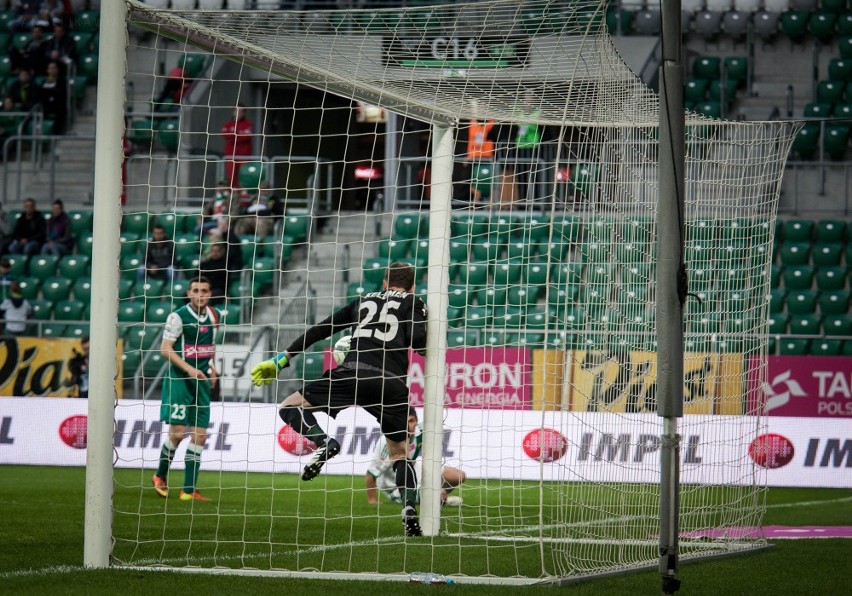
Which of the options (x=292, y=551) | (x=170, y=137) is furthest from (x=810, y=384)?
(x=170, y=137)

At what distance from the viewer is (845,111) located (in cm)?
1931

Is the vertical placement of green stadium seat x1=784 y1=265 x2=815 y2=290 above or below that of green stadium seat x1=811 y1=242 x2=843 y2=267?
below

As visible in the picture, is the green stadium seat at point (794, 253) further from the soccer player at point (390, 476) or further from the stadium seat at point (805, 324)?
the soccer player at point (390, 476)

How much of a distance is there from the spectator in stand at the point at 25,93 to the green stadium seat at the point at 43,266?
3.42 meters

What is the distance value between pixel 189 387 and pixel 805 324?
9774mm

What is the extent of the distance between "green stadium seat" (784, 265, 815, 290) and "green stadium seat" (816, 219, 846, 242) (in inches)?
23.9

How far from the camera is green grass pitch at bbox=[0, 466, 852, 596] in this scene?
230 inches

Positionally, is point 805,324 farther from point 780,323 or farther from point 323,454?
point 323,454

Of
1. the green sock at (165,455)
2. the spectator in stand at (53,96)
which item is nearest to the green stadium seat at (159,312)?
the spectator in stand at (53,96)

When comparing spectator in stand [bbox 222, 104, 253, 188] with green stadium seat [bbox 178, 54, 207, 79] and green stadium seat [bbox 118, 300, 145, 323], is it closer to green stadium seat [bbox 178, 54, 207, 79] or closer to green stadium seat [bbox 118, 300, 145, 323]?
green stadium seat [bbox 178, 54, 207, 79]

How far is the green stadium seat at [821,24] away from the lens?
2042 cm

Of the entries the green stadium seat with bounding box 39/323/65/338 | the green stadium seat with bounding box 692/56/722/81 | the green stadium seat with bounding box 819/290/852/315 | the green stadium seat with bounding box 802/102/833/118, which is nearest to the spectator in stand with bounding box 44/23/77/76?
the green stadium seat with bounding box 39/323/65/338

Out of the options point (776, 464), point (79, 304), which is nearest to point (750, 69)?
point (776, 464)

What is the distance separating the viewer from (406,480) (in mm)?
7766
